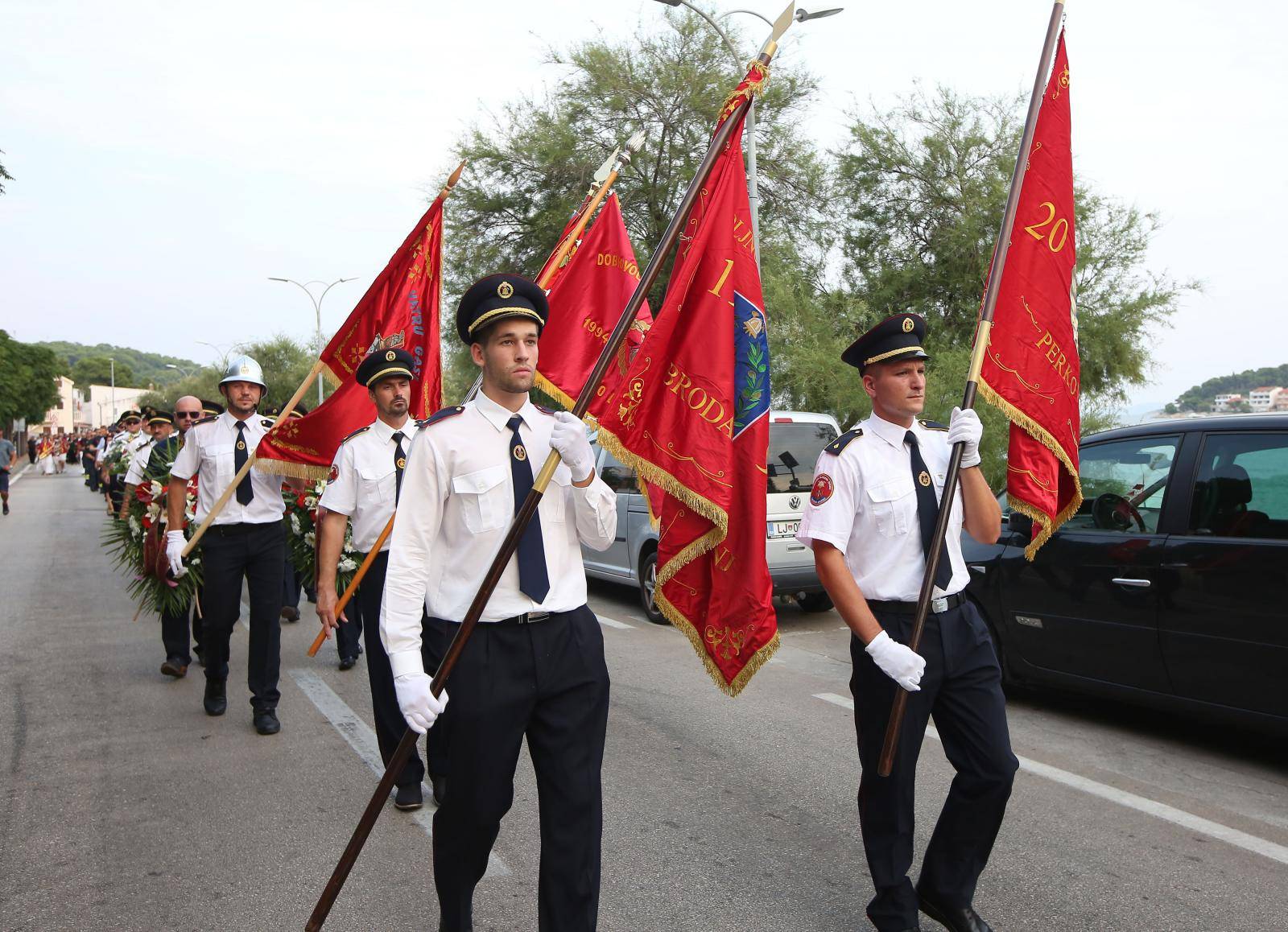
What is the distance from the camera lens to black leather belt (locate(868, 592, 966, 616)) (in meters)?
3.36

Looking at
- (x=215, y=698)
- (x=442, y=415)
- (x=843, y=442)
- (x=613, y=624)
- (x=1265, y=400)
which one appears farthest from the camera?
(x=1265, y=400)

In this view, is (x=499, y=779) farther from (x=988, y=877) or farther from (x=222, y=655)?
(x=222, y=655)

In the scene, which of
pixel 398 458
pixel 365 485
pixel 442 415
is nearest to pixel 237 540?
pixel 365 485

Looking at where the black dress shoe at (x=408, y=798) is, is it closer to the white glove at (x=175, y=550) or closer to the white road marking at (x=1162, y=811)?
the white glove at (x=175, y=550)

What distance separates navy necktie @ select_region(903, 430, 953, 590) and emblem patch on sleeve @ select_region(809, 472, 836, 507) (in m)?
0.28

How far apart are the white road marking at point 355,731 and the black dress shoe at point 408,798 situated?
38 millimetres

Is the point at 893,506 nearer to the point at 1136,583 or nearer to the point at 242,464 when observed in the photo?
the point at 1136,583

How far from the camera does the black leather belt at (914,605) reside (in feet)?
11.0

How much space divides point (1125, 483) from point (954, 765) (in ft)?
10.6

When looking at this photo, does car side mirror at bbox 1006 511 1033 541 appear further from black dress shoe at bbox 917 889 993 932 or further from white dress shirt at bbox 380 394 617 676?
white dress shirt at bbox 380 394 617 676

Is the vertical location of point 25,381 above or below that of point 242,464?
below

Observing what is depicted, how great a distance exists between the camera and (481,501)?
303 centimetres

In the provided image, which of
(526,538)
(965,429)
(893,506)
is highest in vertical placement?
(965,429)

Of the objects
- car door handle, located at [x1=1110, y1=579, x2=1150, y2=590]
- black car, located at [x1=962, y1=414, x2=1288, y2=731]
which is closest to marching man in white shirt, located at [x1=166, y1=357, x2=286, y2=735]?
black car, located at [x1=962, y1=414, x2=1288, y2=731]
